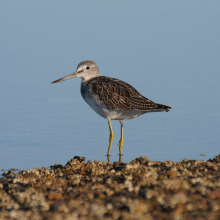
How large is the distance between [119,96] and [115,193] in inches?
188

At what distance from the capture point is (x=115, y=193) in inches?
257

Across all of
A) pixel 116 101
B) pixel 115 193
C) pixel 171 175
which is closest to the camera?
pixel 115 193

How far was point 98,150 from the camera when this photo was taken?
11.4 meters

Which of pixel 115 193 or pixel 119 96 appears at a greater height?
pixel 119 96

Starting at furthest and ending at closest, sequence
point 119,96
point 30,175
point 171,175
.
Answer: point 119,96 < point 30,175 < point 171,175

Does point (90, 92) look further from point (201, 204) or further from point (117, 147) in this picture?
point (201, 204)

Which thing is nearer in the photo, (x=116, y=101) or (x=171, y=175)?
(x=171, y=175)

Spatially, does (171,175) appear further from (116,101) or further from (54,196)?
(116,101)

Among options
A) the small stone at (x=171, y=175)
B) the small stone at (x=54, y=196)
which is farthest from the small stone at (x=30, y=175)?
the small stone at (x=171, y=175)

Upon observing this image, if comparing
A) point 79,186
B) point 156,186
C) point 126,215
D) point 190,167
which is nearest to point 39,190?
point 79,186

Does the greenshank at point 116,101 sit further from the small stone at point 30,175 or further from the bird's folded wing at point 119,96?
the small stone at point 30,175

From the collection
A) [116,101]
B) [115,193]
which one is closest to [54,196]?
[115,193]

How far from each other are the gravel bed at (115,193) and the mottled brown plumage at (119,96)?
2173 millimetres

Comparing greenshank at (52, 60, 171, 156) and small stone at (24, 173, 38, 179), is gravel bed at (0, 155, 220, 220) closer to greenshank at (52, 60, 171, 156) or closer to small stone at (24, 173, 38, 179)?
small stone at (24, 173, 38, 179)
